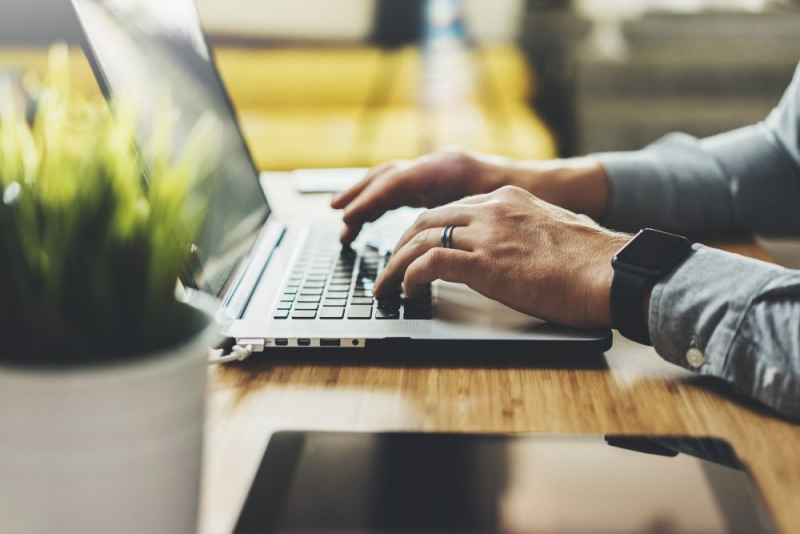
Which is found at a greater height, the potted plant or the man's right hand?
the potted plant

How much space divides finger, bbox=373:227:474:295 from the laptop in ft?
0.05

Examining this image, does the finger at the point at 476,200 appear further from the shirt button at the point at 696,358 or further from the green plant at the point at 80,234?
the green plant at the point at 80,234

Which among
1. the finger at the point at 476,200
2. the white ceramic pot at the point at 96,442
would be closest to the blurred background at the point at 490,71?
the finger at the point at 476,200

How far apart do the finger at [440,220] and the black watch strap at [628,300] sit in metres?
0.15

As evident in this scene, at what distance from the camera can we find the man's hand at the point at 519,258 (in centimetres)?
62

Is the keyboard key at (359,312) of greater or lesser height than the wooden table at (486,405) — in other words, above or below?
above

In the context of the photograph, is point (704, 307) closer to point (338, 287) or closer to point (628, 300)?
point (628, 300)

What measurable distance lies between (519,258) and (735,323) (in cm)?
17

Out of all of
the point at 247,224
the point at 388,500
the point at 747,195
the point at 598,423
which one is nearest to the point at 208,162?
the point at 388,500

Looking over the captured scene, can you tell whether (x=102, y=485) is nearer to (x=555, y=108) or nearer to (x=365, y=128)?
(x=365, y=128)

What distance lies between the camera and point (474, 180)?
0.93 metres

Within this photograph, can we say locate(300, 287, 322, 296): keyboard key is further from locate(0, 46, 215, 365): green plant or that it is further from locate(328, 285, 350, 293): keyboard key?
locate(0, 46, 215, 365): green plant

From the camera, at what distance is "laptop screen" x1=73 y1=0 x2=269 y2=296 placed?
65 cm

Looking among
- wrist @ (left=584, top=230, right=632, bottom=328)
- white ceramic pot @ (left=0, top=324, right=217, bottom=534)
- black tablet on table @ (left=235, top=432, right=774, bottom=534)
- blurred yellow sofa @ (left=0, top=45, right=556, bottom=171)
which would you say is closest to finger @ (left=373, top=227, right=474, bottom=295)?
wrist @ (left=584, top=230, right=632, bottom=328)
